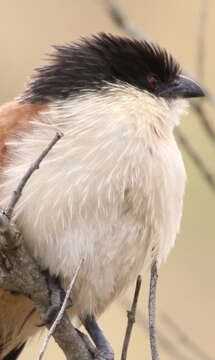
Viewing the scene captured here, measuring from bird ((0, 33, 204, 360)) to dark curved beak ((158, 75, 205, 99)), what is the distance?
0.07m

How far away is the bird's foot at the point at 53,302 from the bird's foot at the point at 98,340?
0.76ft

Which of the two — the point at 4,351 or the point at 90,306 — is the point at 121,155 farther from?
the point at 4,351

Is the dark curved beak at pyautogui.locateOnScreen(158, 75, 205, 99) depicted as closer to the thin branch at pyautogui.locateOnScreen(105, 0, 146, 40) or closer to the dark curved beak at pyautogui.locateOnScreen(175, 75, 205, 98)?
the dark curved beak at pyautogui.locateOnScreen(175, 75, 205, 98)

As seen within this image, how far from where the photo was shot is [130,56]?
3225mm

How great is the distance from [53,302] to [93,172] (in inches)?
17.5

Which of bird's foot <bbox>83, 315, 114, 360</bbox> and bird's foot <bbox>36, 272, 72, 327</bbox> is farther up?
bird's foot <bbox>36, 272, 72, 327</bbox>

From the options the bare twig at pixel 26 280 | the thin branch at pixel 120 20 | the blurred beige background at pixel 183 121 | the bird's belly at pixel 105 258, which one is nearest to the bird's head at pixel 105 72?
the thin branch at pixel 120 20

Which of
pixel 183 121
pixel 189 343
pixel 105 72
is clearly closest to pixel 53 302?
pixel 189 343

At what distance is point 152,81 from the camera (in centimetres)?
327

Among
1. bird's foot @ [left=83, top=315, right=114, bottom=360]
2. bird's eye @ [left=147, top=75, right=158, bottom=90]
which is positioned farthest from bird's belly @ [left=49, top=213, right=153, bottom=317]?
bird's eye @ [left=147, top=75, right=158, bottom=90]

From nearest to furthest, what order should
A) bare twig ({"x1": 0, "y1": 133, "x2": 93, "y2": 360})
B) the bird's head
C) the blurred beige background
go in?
bare twig ({"x1": 0, "y1": 133, "x2": 93, "y2": 360}) < the bird's head < the blurred beige background

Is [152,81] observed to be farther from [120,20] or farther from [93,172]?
[93,172]

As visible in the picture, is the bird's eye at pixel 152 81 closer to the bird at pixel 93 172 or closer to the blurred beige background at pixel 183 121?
the bird at pixel 93 172

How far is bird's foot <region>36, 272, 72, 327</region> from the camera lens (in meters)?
2.77
